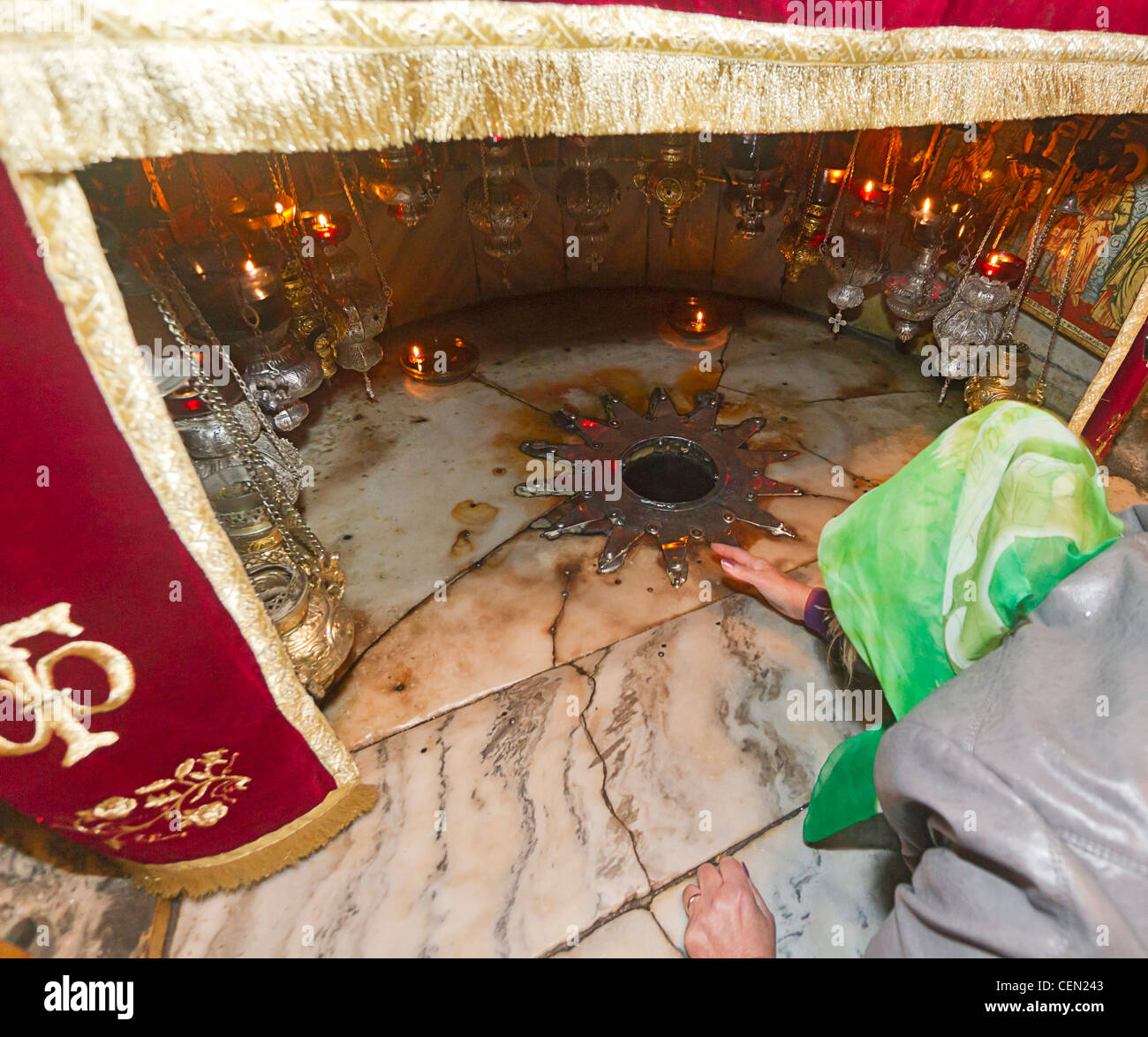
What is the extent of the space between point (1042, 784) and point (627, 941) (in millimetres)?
1124

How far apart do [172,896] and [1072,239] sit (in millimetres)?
4038

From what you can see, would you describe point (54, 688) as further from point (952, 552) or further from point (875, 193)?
point (875, 193)

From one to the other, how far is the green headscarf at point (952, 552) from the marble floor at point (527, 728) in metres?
0.32

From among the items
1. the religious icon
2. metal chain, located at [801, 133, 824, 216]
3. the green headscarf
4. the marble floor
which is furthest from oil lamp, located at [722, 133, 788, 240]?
the green headscarf

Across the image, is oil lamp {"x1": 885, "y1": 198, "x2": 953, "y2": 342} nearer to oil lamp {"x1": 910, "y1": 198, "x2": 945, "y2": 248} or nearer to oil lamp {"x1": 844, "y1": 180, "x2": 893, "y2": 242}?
oil lamp {"x1": 910, "y1": 198, "x2": 945, "y2": 248}

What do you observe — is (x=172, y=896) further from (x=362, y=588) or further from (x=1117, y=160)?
(x=1117, y=160)

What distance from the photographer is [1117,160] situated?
7.85ft

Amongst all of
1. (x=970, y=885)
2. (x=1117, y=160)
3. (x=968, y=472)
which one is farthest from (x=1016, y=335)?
(x=970, y=885)

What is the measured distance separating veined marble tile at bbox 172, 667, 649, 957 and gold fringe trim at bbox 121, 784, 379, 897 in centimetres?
7

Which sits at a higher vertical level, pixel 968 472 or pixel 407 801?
pixel 968 472

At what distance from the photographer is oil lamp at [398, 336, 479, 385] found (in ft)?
11.2

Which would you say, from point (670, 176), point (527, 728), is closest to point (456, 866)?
point (527, 728)

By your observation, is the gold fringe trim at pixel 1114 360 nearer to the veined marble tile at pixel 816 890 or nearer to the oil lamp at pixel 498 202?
the veined marble tile at pixel 816 890

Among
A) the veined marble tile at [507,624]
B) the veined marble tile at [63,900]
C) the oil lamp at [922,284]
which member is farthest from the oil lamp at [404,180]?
the veined marble tile at [63,900]
